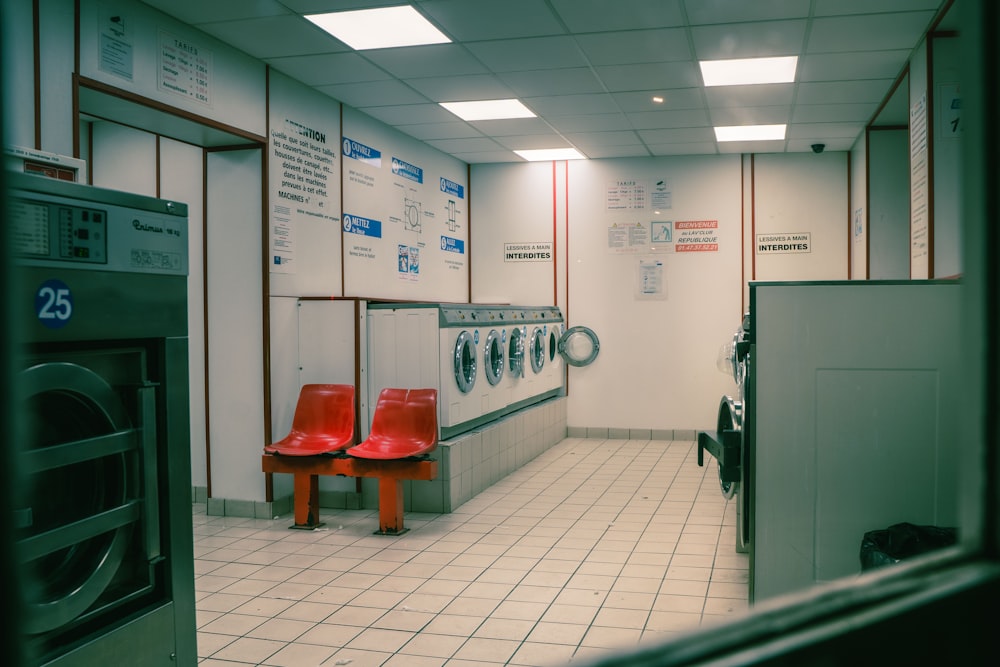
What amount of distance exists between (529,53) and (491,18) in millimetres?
633

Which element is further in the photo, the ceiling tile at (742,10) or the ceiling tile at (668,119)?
the ceiling tile at (668,119)

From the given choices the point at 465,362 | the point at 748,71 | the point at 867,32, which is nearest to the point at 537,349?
the point at 465,362

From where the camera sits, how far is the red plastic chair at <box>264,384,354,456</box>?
520 cm

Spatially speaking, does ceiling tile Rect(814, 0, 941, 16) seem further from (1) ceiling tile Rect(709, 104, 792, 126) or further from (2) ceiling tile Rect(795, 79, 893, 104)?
(1) ceiling tile Rect(709, 104, 792, 126)

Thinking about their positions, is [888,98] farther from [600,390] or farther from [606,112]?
[600,390]

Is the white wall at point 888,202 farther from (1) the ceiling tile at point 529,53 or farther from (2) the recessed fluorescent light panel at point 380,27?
(2) the recessed fluorescent light panel at point 380,27

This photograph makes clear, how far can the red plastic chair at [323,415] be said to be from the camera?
5.20 m

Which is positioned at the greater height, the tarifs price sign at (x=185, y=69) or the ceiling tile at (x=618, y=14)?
the ceiling tile at (x=618, y=14)

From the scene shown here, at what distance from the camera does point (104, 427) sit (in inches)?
76.8

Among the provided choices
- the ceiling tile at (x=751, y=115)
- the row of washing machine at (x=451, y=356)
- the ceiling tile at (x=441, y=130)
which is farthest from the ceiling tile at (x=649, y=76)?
the row of washing machine at (x=451, y=356)

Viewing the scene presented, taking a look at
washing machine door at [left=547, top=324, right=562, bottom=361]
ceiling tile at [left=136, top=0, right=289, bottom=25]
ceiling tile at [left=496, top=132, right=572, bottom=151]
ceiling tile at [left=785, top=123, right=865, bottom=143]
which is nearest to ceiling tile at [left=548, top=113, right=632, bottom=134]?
ceiling tile at [left=496, top=132, right=572, bottom=151]

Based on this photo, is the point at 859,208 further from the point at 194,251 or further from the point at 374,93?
the point at 194,251

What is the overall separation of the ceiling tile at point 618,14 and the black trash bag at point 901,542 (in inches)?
111

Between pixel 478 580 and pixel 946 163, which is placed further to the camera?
pixel 946 163
